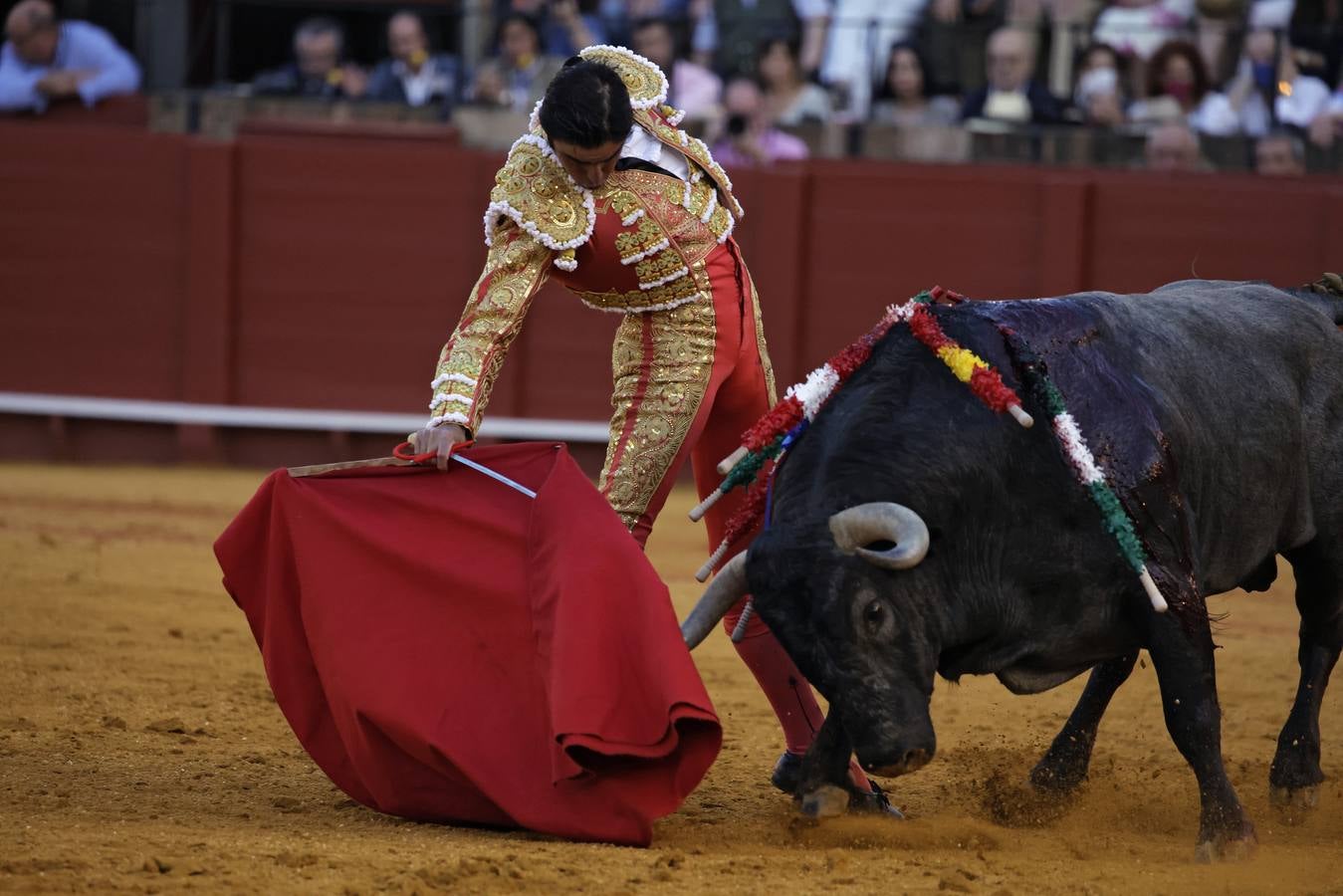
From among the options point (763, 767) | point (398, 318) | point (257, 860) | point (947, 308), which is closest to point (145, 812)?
point (257, 860)

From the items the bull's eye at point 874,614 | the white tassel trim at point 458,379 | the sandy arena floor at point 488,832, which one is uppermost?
the white tassel trim at point 458,379

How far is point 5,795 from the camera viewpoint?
120 inches

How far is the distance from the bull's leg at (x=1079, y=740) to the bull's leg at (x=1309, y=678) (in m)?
0.34

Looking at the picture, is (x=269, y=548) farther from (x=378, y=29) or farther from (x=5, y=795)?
(x=378, y=29)

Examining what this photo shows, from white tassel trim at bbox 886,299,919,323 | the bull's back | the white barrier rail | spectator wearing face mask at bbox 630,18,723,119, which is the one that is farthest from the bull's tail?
the white barrier rail

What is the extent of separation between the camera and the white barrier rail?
8.11 meters

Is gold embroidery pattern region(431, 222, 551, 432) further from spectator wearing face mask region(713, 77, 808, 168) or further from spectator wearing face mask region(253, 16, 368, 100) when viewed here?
spectator wearing face mask region(253, 16, 368, 100)

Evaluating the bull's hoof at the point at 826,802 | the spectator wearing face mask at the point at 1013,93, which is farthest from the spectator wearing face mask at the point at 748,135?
the bull's hoof at the point at 826,802

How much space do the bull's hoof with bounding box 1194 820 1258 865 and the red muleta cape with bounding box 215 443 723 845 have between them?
2.64 feet

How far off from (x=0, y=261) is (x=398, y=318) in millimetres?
1832

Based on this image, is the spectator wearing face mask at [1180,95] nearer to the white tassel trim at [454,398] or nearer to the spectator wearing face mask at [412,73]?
the spectator wearing face mask at [412,73]

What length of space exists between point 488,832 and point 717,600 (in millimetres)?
534

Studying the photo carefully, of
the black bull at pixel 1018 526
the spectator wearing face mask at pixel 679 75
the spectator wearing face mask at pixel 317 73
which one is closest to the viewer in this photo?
the black bull at pixel 1018 526

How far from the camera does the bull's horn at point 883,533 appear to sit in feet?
8.75
